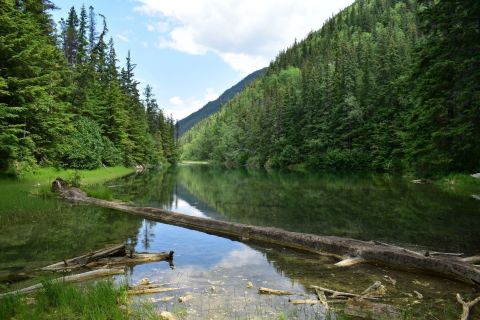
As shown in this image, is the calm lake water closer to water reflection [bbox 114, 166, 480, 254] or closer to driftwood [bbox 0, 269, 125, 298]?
water reflection [bbox 114, 166, 480, 254]

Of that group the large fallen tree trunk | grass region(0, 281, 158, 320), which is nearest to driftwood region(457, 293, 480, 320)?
the large fallen tree trunk

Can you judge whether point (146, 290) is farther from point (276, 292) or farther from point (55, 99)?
point (55, 99)

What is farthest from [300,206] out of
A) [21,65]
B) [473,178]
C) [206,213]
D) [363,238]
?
[21,65]

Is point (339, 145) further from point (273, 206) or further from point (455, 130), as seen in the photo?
point (455, 130)

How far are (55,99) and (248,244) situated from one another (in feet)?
112

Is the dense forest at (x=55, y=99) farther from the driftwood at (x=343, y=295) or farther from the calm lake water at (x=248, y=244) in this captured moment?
the driftwood at (x=343, y=295)

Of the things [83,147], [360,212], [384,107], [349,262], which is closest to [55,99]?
[83,147]

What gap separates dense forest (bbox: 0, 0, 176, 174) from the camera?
29.1 m

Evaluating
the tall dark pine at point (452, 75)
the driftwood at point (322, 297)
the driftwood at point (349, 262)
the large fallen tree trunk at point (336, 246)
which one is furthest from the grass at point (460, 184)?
the driftwood at point (322, 297)

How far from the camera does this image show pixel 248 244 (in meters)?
15.1

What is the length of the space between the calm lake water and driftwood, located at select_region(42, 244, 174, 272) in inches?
17.8

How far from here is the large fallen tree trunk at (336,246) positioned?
10.5 metres

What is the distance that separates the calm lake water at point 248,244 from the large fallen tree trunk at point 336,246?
0.33 meters

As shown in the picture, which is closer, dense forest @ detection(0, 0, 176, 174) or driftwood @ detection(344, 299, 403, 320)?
driftwood @ detection(344, 299, 403, 320)
